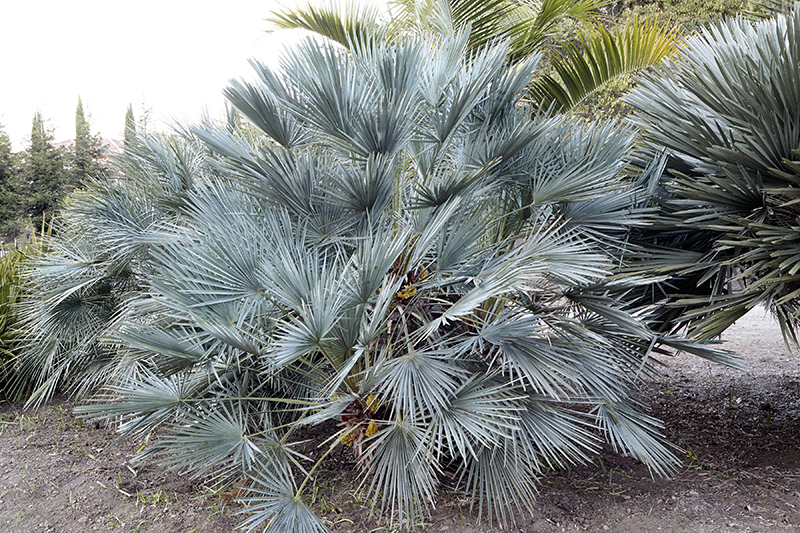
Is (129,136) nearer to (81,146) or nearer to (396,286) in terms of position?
(396,286)

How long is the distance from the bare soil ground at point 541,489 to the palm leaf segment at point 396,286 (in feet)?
0.92

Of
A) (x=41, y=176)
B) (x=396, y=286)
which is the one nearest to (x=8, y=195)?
(x=41, y=176)

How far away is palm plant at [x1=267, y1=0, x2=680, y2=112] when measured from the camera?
5.84 m

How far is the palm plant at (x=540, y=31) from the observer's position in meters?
5.84

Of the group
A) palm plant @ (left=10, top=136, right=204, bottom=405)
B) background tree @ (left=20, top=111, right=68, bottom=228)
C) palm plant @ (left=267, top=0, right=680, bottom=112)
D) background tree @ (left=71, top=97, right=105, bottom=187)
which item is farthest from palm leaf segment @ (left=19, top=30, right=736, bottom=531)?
background tree @ (left=71, top=97, right=105, bottom=187)

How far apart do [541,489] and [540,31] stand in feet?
16.3

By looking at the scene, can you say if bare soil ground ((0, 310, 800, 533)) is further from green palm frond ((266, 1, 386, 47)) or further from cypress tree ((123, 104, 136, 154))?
green palm frond ((266, 1, 386, 47))

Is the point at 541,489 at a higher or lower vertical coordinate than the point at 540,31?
lower

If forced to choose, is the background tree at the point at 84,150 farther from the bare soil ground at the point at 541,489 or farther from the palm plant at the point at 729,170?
the palm plant at the point at 729,170

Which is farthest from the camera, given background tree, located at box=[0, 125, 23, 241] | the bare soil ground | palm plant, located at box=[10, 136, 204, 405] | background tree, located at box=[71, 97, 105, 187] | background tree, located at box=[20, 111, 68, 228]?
background tree, located at box=[71, 97, 105, 187]

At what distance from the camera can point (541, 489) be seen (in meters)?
3.23

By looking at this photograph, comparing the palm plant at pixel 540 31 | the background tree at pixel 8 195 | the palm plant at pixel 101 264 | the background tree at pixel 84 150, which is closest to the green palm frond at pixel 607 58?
the palm plant at pixel 540 31

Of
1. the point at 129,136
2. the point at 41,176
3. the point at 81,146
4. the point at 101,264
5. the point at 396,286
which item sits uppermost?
the point at 81,146

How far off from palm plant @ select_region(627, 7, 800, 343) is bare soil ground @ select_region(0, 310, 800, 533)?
717mm
